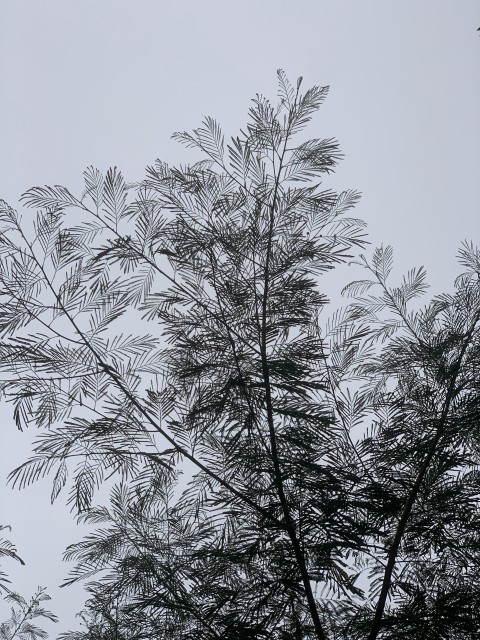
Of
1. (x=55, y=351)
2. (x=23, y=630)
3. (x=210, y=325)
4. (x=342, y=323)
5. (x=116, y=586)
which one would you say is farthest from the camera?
(x=23, y=630)

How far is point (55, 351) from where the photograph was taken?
1537 mm

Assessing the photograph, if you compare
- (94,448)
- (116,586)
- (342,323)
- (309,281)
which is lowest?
(116,586)

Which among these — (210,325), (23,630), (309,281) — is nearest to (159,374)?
(210,325)

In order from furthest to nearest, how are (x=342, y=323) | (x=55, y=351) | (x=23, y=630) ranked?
1. (x=23, y=630)
2. (x=342, y=323)
3. (x=55, y=351)

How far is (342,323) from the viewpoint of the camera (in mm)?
1927

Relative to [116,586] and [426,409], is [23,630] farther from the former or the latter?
[426,409]

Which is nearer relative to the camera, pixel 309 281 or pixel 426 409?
pixel 309 281

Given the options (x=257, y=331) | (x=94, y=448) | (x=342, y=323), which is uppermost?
(x=342, y=323)

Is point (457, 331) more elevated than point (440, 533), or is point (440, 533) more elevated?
point (457, 331)

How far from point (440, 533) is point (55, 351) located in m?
1.00

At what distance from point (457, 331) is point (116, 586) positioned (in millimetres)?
1206

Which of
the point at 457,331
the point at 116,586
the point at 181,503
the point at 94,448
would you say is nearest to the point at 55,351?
the point at 94,448

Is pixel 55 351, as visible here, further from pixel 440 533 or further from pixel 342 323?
pixel 440 533

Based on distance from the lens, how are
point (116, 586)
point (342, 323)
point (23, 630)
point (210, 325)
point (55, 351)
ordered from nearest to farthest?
point (55, 351) → point (210, 325) → point (116, 586) → point (342, 323) → point (23, 630)
